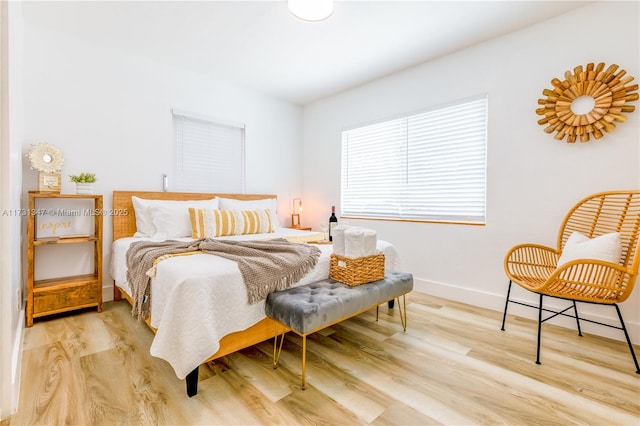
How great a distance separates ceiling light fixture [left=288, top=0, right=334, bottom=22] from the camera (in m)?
2.20

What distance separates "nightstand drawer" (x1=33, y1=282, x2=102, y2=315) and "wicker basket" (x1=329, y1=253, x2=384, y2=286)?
217 centimetres

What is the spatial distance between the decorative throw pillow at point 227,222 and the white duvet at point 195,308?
1070mm

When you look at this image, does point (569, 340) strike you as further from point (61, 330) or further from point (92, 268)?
point (92, 268)

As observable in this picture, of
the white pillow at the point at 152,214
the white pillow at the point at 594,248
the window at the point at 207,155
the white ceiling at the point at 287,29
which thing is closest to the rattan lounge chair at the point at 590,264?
the white pillow at the point at 594,248

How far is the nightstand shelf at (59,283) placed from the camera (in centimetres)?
232

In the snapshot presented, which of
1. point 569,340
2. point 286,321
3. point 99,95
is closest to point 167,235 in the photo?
point 99,95

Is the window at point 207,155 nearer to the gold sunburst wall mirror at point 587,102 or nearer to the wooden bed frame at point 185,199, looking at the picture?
the wooden bed frame at point 185,199

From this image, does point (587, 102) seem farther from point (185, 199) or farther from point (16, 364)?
point (16, 364)

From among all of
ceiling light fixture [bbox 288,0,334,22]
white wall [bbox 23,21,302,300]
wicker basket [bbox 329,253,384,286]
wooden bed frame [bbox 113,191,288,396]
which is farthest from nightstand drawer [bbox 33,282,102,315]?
ceiling light fixture [bbox 288,0,334,22]

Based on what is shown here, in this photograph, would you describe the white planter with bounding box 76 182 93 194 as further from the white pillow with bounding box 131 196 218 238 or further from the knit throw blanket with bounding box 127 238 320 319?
the knit throw blanket with bounding box 127 238 320 319

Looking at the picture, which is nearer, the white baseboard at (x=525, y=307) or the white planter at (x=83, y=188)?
the white baseboard at (x=525, y=307)

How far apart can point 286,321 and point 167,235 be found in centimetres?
176

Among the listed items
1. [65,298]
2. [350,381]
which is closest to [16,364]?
[65,298]

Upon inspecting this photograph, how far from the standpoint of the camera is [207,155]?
3721 millimetres
